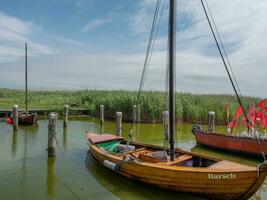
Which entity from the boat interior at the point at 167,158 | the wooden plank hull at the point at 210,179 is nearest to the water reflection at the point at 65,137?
the boat interior at the point at 167,158

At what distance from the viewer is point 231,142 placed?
→ 51.6ft

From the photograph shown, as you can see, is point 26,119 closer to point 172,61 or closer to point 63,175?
point 63,175

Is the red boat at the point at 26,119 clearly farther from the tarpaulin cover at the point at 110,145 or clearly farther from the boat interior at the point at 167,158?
the boat interior at the point at 167,158

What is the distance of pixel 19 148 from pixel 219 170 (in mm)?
10041

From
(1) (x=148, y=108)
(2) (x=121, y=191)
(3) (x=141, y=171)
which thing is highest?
(1) (x=148, y=108)

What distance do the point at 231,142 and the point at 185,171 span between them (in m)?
7.69

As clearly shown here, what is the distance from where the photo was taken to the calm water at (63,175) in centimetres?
941

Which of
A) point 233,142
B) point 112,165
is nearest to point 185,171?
point 112,165

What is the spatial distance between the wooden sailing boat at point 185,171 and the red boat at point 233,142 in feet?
16.8

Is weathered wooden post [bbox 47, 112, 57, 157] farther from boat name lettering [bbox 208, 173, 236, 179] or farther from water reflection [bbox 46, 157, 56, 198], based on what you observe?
boat name lettering [bbox 208, 173, 236, 179]

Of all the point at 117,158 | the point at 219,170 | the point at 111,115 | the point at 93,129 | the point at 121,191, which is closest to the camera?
the point at 219,170

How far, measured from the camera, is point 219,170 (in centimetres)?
851

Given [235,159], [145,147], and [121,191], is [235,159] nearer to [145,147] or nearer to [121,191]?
[145,147]

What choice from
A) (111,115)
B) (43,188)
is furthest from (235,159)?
(111,115)
